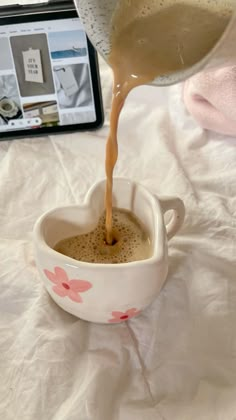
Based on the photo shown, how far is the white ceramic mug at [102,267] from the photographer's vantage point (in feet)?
1.39

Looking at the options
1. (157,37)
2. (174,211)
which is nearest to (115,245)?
(174,211)

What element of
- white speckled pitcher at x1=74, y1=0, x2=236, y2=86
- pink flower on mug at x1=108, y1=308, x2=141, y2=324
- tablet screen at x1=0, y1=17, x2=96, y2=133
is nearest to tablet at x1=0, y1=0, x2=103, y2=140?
tablet screen at x1=0, y1=17, x2=96, y2=133

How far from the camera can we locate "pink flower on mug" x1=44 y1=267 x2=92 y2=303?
43 centimetres

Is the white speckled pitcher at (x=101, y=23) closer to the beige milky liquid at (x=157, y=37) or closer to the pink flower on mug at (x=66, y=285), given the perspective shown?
the beige milky liquid at (x=157, y=37)

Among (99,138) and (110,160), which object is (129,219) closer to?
(110,160)

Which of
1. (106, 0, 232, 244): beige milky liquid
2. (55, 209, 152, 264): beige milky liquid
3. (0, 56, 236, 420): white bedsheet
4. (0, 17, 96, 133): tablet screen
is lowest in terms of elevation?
(0, 56, 236, 420): white bedsheet

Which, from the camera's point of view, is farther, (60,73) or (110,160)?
(60,73)

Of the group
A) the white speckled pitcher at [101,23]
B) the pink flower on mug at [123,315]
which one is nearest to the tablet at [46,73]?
the white speckled pitcher at [101,23]

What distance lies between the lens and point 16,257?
1.71ft

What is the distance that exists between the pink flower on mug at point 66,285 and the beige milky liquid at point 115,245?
0.03 meters

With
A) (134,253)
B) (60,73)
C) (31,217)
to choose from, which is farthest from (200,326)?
(60,73)

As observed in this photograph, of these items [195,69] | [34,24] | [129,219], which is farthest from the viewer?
[34,24]

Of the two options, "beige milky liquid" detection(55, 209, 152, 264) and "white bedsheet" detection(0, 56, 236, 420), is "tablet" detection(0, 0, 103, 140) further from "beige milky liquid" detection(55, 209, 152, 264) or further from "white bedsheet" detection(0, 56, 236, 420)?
"beige milky liquid" detection(55, 209, 152, 264)

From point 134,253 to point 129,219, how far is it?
0.04m
